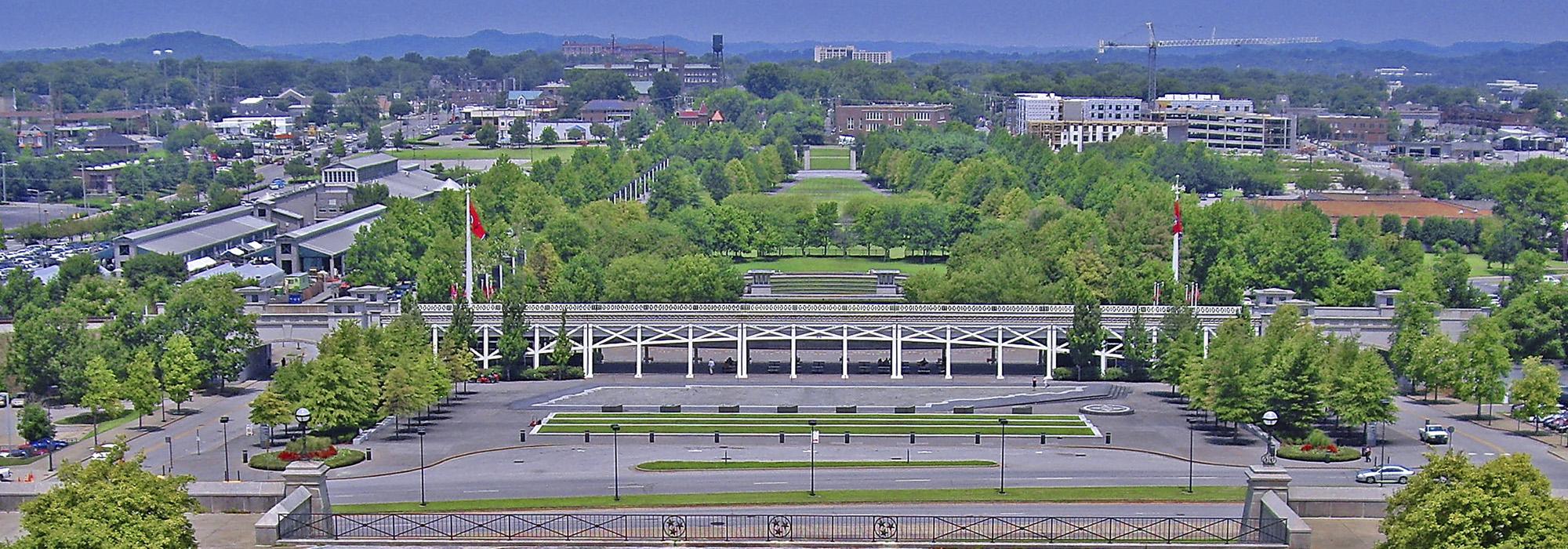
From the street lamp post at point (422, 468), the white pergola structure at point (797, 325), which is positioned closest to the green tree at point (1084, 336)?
the white pergola structure at point (797, 325)

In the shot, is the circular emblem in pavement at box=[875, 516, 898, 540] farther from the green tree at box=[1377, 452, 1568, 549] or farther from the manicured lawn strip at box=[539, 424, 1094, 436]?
the manicured lawn strip at box=[539, 424, 1094, 436]

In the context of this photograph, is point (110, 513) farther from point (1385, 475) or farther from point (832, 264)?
point (832, 264)

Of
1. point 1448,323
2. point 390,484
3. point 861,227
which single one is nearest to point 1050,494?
point 390,484

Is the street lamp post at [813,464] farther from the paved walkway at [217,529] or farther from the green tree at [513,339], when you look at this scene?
the paved walkway at [217,529]

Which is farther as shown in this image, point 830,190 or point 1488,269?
point 830,190

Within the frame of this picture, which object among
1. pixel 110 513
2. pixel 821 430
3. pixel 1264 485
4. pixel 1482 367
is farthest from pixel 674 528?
pixel 1482 367

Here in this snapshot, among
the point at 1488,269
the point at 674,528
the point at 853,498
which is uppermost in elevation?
the point at 674,528

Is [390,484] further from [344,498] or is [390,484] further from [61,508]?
[61,508]
